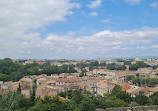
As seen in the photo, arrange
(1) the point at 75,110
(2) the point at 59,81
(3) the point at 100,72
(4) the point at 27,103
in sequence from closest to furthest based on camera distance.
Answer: (1) the point at 75,110
(4) the point at 27,103
(2) the point at 59,81
(3) the point at 100,72

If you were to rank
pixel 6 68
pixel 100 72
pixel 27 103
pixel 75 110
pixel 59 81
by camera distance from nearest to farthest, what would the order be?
pixel 75 110 < pixel 27 103 < pixel 59 81 < pixel 6 68 < pixel 100 72

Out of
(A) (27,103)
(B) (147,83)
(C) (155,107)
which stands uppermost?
(C) (155,107)

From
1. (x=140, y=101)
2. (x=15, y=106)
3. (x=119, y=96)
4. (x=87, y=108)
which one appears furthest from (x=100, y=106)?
(x=119, y=96)

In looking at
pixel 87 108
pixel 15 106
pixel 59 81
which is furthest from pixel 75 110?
pixel 59 81

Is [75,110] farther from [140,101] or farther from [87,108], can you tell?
[140,101]

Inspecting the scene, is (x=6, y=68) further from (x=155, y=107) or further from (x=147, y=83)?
(x=155, y=107)

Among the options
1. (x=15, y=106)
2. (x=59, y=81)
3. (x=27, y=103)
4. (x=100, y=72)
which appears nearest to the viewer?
(x=15, y=106)

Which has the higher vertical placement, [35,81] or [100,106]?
[100,106]

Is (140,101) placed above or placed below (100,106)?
below

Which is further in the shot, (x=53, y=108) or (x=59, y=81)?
(x=59, y=81)
